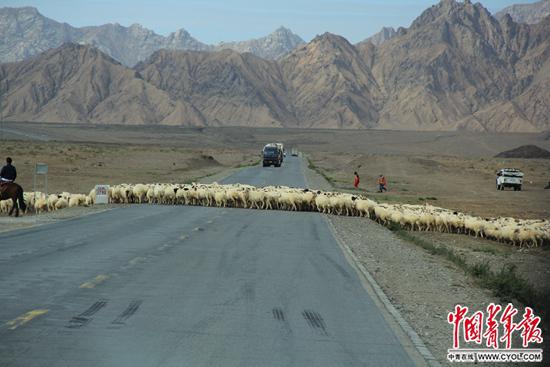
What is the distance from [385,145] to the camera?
570 ft

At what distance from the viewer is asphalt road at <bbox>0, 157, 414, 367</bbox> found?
27.8 feet

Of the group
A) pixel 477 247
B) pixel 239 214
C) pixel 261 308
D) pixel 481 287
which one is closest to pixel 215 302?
pixel 261 308

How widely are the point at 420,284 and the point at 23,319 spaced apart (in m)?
7.84

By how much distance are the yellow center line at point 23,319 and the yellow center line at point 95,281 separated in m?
1.98

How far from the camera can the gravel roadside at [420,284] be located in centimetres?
1084

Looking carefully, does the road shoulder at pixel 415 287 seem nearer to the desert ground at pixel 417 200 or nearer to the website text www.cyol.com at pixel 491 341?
the desert ground at pixel 417 200

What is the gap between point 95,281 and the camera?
12.7 m

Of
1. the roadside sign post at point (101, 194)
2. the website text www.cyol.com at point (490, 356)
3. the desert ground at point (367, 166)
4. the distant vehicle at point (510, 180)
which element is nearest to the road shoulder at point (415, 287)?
the website text www.cyol.com at point (490, 356)

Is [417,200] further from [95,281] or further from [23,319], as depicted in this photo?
[23,319]

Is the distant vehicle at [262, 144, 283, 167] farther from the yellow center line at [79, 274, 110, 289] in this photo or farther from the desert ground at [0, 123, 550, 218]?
the yellow center line at [79, 274, 110, 289]

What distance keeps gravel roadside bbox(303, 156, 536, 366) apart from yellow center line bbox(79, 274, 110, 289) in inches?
180

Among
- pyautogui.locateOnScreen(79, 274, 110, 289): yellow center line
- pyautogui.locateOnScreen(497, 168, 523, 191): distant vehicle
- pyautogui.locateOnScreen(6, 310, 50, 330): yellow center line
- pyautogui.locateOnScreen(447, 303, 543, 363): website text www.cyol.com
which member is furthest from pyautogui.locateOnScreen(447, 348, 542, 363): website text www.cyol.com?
pyautogui.locateOnScreen(497, 168, 523, 191): distant vehicle

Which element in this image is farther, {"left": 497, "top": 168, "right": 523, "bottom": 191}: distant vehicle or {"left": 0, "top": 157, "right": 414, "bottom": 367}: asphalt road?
{"left": 497, "top": 168, "right": 523, "bottom": 191}: distant vehicle

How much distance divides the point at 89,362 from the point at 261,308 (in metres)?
3.69
